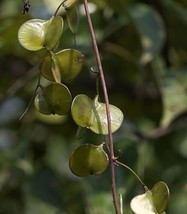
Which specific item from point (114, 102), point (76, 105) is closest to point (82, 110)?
point (76, 105)

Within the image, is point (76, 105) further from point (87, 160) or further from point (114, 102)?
point (114, 102)

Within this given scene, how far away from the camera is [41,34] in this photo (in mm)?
637

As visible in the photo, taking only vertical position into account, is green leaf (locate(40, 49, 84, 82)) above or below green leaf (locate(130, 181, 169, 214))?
above

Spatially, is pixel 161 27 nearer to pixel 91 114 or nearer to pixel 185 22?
pixel 185 22

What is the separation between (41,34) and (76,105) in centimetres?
7

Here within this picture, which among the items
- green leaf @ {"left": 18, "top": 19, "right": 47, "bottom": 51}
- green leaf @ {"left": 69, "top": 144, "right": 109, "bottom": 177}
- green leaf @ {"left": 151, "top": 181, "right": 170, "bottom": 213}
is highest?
green leaf @ {"left": 18, "top": 19, "right": 47, "bottom": 51}

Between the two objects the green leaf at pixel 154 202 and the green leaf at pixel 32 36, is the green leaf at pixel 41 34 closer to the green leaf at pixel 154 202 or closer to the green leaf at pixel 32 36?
the green leaf at pixel 32 36

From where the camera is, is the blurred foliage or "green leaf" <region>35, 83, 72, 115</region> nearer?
"green leaf" <region>35, 83, 72, 115</region>

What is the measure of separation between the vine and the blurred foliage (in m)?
0.32

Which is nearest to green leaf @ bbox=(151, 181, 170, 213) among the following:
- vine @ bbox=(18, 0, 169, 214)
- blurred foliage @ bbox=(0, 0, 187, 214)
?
vine @ bbox=(18, 0, 169, 214)

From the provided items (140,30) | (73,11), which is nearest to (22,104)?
(140,30)

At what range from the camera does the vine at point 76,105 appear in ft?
2.02

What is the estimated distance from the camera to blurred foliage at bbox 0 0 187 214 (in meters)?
1.08

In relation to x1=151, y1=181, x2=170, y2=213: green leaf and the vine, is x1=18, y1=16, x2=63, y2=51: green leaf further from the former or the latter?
x1=151, y1=181, x2=170, y2=213: green leaf
